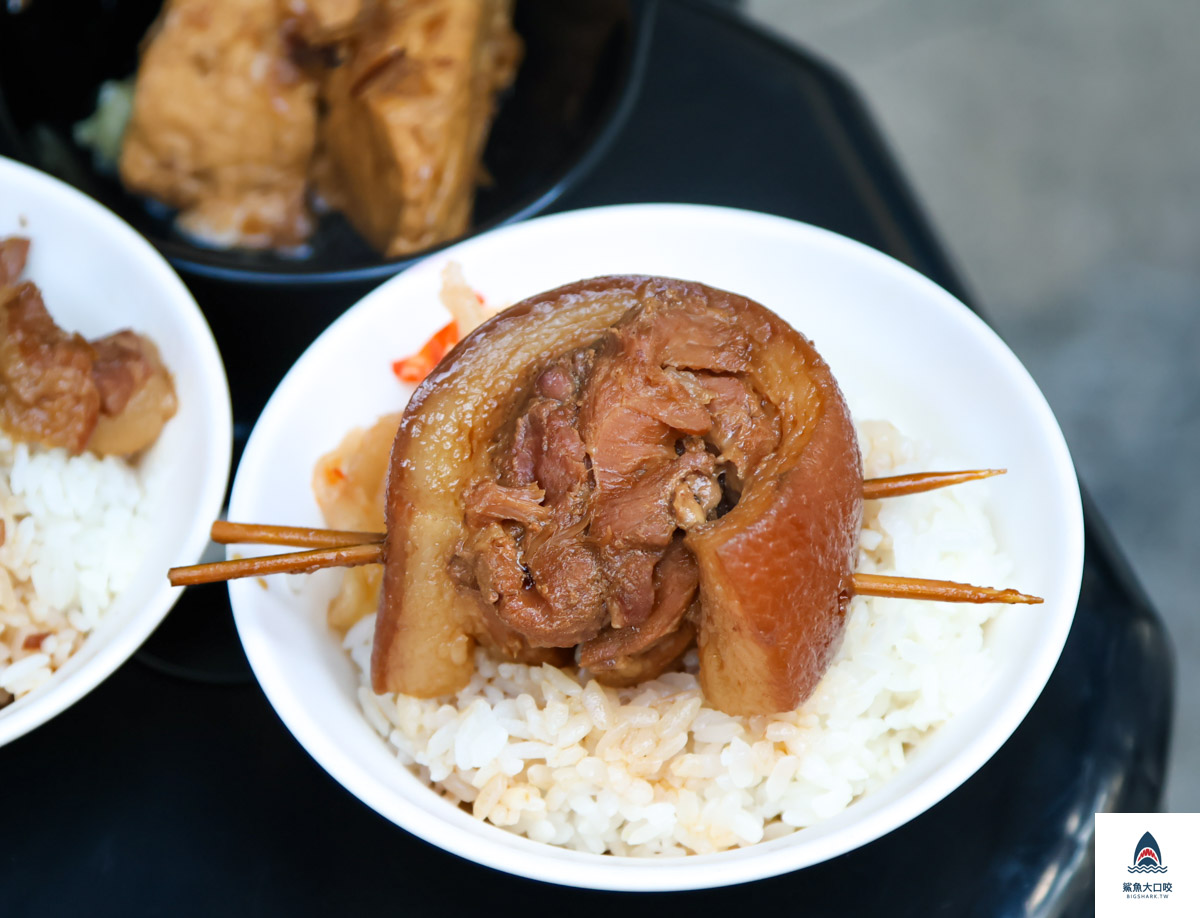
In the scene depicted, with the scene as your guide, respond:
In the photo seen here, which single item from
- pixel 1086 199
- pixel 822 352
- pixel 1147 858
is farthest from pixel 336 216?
pixel 1086 199

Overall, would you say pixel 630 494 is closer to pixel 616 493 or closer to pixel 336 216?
pixel 616 493

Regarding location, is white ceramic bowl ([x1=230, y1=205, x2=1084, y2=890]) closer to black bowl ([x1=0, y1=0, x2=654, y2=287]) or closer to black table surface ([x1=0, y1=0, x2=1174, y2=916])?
black table surface ([x1=0, y1=0, x2=1174, y2=916])

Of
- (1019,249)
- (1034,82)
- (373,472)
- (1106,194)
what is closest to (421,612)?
(373,472)

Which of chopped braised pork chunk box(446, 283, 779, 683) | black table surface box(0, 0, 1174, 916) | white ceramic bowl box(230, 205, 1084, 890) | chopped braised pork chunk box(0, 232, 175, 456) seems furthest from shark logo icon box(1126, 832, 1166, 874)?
chopped braised pork chunk box(0, 232, 175, 456)

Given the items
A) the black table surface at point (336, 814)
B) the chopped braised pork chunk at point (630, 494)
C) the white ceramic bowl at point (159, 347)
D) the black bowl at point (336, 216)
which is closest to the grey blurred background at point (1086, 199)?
the black table surface at point (336, 814)

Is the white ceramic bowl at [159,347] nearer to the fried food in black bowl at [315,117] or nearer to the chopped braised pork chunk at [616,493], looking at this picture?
the fried food in black bowl at [315,117]

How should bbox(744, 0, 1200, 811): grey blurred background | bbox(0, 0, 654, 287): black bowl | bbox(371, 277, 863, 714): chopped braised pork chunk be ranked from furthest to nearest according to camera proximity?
bbox(744, 0, 1200, 811): grey blurred background < bbox(0, 0, 654, 287): black bowl < bbox(371, 277, 863, 714): chopped braised pork chunk
